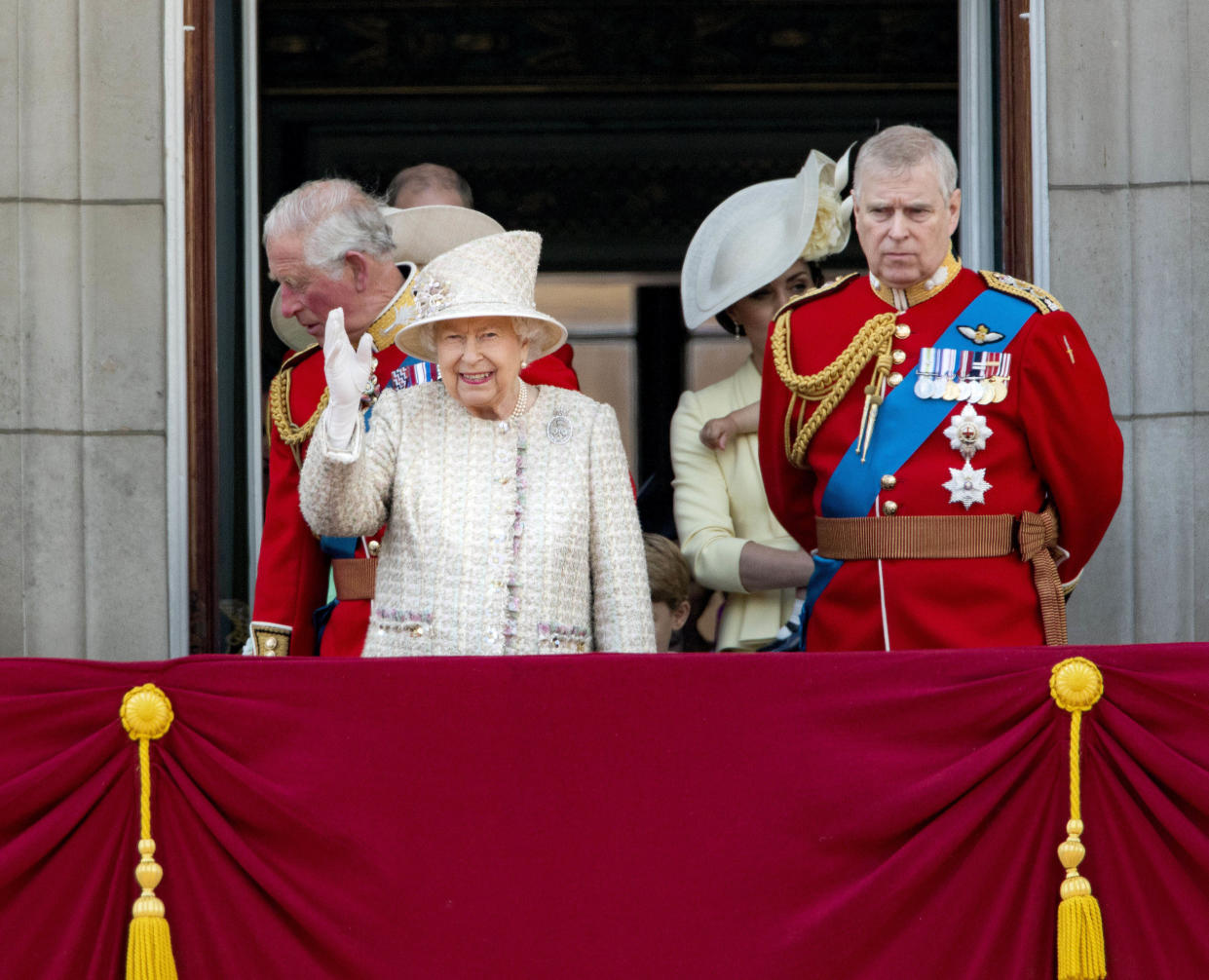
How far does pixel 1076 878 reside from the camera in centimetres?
328

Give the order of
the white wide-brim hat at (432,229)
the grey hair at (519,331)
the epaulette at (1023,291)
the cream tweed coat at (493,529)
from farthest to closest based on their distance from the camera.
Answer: the white wide-brim hat at (432,229) → the epaulette at (1023,291) → the grey hair at (519,331) → the cream tweed coat at (493,529)

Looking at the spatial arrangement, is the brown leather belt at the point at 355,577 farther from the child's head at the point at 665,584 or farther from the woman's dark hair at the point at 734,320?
the woman's dark hair at the point at 734,320

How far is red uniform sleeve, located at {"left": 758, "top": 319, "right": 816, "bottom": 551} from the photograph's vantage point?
4.20 metres

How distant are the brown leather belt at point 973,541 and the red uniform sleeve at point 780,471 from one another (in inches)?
11.3

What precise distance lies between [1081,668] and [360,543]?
1.54 meters

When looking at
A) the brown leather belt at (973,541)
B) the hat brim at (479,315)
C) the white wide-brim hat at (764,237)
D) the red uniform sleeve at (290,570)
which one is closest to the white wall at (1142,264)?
the white wide-brim hat at (764,237)

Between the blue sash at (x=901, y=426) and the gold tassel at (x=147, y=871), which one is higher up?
the blue sash at (x=901, y=426)

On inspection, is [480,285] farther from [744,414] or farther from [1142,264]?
[1142,264]

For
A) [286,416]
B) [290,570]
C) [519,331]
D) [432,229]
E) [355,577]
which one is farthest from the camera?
[432,229]

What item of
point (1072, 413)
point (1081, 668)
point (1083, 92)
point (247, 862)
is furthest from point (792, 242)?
point (247, 862)

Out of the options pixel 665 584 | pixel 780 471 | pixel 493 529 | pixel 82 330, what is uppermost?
pixel 82 330

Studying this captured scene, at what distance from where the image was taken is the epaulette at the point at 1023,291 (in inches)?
A: 160

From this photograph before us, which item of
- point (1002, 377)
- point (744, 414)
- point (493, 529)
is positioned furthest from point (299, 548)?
point (1002, 377)

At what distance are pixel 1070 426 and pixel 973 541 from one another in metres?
0.28
